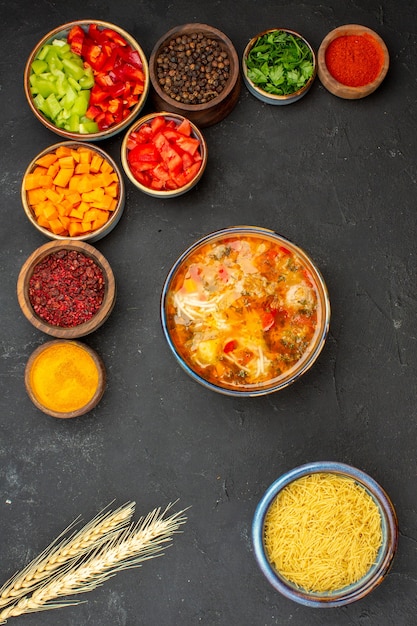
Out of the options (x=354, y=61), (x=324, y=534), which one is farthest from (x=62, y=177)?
(x=324, y=534)

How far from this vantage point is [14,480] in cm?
414

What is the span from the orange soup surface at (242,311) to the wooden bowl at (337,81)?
96 centimetres

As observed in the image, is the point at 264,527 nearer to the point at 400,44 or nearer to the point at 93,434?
the point at 93,434

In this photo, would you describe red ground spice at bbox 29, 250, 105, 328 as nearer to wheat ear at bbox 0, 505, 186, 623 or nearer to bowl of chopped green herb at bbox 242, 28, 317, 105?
wheat ear at bbox 0, 505, 186, 623

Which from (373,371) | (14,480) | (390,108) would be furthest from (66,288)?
(390,108)

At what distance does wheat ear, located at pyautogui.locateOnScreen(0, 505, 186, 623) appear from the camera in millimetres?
3777

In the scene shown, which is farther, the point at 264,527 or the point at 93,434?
the point at 93,434

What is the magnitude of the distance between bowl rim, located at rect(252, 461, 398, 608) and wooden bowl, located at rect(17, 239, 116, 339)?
3.92 feet

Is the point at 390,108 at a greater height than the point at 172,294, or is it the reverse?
the point at 390,108

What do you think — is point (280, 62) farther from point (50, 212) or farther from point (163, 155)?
point (50, 212)

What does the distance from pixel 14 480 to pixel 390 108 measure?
2.86m

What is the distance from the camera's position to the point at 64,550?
3.90 meters

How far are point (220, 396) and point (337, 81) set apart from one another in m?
1.79

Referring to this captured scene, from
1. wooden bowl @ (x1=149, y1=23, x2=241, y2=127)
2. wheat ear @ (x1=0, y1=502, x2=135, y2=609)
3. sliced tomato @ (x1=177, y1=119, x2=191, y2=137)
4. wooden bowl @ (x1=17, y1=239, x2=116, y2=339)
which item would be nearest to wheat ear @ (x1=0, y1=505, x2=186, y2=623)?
wheat ear @ (x1=0, y1=502, x2=135, y2=609)
